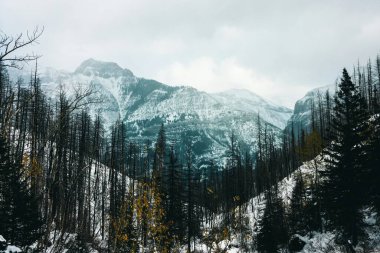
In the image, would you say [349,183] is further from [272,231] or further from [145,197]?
[145,197]

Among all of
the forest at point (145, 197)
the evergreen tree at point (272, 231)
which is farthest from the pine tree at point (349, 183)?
the evergreen tree at point (272, 231)

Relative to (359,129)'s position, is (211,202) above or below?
below

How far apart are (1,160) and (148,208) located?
39.3 ft

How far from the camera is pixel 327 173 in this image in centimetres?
3319

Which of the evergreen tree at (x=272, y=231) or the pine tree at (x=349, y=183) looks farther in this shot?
the evergreen tree at (x=272, y=231)

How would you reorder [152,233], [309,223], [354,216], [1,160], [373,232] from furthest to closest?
[309,223], [373,232], [354,216], [1,160], [152,233]

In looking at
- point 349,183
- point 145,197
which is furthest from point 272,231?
point 145,197

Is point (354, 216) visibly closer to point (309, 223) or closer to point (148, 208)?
point (309, 223)

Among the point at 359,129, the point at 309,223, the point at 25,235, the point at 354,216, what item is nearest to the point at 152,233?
the point at 25,235

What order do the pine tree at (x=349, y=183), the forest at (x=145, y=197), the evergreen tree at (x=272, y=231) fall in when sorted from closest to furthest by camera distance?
the forest at (x=145, y=197)
the pine tree at (x=349, y=183)
the evergreen tree at (x=272, y=231)

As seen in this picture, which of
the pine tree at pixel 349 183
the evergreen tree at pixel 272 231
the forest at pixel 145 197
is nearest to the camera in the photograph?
the forest at pixel 145 197

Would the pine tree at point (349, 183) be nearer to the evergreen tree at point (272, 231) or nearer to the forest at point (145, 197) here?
the forest at point (145, 197)

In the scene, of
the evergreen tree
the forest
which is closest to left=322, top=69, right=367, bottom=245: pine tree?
the forest

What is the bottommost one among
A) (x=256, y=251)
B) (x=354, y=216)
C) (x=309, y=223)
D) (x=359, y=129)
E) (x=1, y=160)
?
(x=256, y=251)
